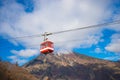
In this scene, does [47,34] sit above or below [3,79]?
below

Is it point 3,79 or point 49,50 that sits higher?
point 3,79

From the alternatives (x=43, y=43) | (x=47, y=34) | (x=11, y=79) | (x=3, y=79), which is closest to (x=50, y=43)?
(x=43, y=43)

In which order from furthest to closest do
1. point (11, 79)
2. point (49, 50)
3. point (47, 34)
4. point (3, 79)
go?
point (11, 79)
point (3, 79)
point (49, 50)
point (47, 34)

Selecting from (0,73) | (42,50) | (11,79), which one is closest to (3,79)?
(0,73)

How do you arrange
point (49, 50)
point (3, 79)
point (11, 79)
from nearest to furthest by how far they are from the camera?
point (49, 50) → point (3, 79) → point (11, 79)

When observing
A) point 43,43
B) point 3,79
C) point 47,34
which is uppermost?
point 3,79

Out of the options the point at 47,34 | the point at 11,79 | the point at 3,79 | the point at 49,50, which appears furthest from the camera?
the point at 11,79

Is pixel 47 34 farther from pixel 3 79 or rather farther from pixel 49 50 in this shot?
pixel 3 79

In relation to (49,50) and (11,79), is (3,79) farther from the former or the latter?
(49,50)

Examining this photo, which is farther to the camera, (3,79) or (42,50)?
(3,79)

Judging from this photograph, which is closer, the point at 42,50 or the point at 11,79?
the point at 42,50
